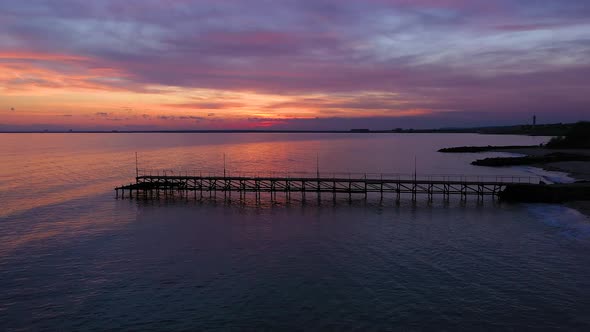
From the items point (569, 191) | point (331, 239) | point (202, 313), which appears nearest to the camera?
point (202, 313)

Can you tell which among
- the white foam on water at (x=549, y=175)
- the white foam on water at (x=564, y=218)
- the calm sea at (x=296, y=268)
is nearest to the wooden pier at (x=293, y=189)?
the calm sea at (x=296, y=268)

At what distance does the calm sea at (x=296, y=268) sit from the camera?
24859mm

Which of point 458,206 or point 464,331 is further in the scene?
point 458,206

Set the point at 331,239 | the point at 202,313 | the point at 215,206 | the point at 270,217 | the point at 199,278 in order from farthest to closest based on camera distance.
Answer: the point at 215,206, the point at 270,217, the point at 331,239, the point at 199,278, the point at 202,313

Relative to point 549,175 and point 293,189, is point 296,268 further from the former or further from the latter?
point 549,175

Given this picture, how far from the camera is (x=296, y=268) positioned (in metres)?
32.3

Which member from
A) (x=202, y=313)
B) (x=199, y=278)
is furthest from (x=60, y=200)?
(x=202, y=313)

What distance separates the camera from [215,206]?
5988cm

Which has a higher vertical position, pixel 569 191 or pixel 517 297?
pixel 569 191

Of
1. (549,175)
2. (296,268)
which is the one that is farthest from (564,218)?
(549,175)

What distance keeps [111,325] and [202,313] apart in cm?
549

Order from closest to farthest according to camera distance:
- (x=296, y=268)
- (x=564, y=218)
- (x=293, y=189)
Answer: (x=296, y=268), (x=564, y=218), (x=293, y=189)

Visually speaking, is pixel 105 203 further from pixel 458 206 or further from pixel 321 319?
pixel 458 206

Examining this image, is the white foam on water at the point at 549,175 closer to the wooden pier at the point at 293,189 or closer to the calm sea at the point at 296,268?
the wooden pier at the point at 293,189
